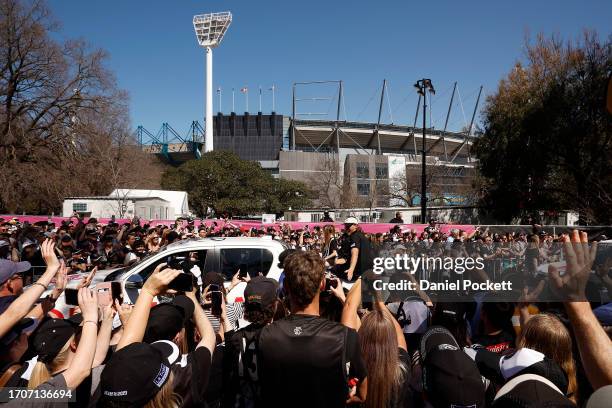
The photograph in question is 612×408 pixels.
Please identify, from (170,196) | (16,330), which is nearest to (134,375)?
(16,330)

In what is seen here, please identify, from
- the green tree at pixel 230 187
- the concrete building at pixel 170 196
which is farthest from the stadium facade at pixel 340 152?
the concrete building at pixel 170 196

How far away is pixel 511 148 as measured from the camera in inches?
1081

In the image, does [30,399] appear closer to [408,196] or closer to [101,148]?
[101,148]

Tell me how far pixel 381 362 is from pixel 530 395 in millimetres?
955

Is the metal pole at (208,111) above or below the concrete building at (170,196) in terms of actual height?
above

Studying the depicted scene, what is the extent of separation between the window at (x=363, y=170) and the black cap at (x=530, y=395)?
72.6 metres

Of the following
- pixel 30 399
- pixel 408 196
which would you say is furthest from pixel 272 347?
pixel 408 196

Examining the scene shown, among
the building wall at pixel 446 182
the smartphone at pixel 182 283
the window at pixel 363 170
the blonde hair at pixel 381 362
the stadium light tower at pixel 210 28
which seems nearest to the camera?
the blonde hair at pixel 381 362

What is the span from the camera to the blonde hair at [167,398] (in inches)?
77.5

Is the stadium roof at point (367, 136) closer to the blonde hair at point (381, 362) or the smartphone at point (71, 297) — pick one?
the smartphone at point (71, 297)

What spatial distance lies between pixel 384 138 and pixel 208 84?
42.5 m

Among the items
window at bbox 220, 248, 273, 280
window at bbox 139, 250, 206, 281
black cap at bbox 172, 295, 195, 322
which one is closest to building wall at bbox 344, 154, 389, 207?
window at bbox 220, 248, 273, 280

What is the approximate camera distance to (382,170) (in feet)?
247

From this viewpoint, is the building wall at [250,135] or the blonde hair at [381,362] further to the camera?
the building wall at [250,135]
